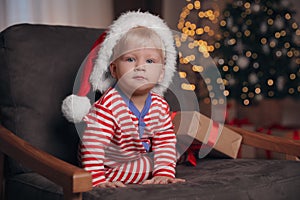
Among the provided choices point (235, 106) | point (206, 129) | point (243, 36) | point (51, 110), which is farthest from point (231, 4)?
point (51, 110)

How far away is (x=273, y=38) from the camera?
3645mm

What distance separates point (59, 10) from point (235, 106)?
1619 millimetres

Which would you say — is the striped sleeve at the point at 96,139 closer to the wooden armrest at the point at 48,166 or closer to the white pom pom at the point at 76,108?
the white pom pom at the point at 76,108

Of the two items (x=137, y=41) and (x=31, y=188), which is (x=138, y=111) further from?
(x=31, y=188)

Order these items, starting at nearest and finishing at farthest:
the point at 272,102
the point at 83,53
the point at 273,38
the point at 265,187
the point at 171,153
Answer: the point at 265,187 < the point at 171,153 < the point at 83,53 < the point at 273,38 < the point at 272,102

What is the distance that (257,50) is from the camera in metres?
3.67

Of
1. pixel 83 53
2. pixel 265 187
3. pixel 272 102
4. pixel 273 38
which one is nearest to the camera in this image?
pixel 265 187

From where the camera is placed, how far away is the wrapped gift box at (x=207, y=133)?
1692 mm

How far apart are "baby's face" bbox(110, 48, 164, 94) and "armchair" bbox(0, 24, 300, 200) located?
247 millimetres

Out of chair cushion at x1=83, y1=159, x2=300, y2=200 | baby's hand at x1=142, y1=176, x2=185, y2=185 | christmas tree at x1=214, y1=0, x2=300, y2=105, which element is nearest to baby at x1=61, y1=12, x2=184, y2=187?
baby's hand at x1=142, y1=176, x2=185, y2=185

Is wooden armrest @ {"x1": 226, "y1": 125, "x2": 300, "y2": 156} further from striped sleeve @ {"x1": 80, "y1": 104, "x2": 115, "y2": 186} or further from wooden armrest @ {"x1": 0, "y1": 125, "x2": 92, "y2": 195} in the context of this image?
wooden armrest @ {"x1": 0, "y1": 125, "x2": 92, "y2": 195}

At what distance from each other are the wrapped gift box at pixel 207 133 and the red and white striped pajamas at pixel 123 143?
12 cm

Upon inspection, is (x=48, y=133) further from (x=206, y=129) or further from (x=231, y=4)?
(x=231, y=4)

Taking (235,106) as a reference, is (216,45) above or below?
above
